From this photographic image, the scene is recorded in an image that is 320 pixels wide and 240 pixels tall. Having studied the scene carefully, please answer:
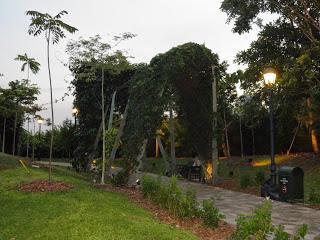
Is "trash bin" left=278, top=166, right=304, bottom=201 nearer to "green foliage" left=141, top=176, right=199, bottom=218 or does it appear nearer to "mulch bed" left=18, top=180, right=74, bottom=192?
"green foliage" left=141, top=176, right=199, bottom=218

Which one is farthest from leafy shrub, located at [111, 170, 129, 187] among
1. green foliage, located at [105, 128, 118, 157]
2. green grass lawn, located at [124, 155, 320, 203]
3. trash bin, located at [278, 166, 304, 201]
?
trash bin, located at [278, 166, 304, 201]

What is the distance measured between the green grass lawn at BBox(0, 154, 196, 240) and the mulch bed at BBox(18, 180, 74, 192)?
1.30 feet

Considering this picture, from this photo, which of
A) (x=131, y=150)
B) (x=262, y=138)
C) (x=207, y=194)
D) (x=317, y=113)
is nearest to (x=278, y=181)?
(x=207, y=194)

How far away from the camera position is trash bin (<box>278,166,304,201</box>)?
46.5 ft

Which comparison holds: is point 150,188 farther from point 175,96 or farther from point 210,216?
point 175,96

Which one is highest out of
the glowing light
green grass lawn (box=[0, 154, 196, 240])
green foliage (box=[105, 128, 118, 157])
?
green foliage (box=[105, 128, 118, 157])

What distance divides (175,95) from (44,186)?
8.79 m

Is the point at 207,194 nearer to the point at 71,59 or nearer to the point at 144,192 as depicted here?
the point at 144,192

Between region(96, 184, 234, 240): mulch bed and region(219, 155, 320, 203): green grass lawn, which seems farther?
region(219, 155, 320, 203): green grass lawn

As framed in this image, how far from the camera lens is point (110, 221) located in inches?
350

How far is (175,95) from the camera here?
20.9 metres

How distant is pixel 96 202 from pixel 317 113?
58.1 feet

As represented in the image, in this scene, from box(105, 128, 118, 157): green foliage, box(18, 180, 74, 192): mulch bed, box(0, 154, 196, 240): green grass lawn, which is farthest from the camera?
box(105, 128, 118, 157): green foliage

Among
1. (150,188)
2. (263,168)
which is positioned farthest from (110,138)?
(263,168)
